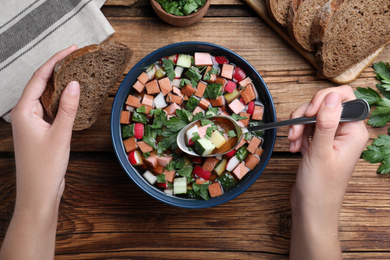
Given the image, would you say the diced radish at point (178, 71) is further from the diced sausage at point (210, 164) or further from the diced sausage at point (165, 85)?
the diced sausage at point (210, 164)

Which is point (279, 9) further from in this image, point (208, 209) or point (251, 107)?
point (208, 209)

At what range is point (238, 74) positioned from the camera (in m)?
2.31

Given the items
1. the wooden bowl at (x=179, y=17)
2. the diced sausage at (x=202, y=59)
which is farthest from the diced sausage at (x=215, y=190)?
the wooden bowl at (x=179, y=17)

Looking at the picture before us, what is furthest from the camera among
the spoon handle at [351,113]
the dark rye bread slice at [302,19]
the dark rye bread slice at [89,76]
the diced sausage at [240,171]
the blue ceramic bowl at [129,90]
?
the dark rye bread slice at [302,19]

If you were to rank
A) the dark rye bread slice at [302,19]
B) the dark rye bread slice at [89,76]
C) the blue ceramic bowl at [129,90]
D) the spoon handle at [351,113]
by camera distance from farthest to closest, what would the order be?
the dark rye bread slice at [302,19], the blue ceramic bowl at [129,90], the dark rye bread slice at [89,76], the spoon handle at [351,113]

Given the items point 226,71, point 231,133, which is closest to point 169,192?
point 231,133

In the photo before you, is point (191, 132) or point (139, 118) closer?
point (191, 132)

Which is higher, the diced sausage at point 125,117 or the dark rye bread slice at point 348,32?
the dark rye bread slice at point 348,32

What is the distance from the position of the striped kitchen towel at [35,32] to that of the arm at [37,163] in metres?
0.41

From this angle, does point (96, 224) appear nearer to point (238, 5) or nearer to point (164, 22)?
point (164, 22)

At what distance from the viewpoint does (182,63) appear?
2301 millimetres

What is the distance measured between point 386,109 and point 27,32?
8.38 feet

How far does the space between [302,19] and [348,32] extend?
370 millimetres

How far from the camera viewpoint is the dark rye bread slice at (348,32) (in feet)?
7.89
